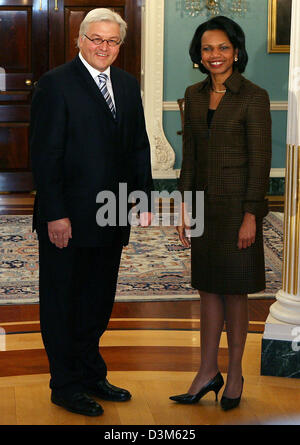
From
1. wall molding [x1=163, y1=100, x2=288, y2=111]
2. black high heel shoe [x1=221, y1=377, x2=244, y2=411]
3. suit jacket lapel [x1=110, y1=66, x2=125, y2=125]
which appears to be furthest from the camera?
wall molding [x1=163, y1=100, x2=288, y2=111]

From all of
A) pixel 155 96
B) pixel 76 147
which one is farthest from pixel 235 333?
pixel 155 96

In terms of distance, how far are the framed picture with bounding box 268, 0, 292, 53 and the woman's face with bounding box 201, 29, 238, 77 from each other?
5642 millimetres

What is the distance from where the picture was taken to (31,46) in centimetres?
896

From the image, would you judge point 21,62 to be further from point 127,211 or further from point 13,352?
point 127,211

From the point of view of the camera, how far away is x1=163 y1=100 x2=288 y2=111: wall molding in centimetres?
885

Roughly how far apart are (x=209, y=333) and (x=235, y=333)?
11 centimetres

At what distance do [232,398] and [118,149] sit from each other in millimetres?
1167

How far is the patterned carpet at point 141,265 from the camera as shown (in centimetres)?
551

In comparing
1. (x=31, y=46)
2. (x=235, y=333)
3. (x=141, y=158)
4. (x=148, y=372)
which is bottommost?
(x=148, y=372)

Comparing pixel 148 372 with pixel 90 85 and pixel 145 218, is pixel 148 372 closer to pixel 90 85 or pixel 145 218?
pixel 145 218

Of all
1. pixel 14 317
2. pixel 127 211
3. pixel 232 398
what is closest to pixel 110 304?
pixel 127 211

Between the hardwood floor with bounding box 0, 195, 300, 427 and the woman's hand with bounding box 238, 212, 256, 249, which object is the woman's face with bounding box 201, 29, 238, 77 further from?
the hardwood floor with bounding box 0, 195, 300, 427

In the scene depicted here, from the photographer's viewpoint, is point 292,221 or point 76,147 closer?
point 76,147

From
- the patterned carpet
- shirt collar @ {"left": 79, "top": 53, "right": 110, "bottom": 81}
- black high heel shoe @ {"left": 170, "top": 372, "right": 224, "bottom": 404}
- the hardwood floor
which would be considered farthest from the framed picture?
black high heel shoe @ {"left": 170, "top": 372, "right": 224, "bottom": 404}
